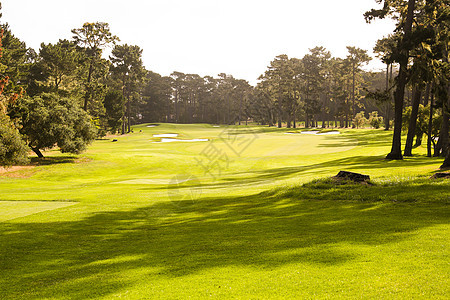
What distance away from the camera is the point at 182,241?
1005 cm

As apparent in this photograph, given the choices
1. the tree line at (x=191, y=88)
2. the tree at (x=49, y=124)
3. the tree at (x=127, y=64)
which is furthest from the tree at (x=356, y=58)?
the tree at (x=49, y=124)

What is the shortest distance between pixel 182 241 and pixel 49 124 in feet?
110

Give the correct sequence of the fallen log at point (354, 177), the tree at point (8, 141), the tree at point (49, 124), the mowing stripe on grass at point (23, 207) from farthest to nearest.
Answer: the tree at point (49, 124) → the tree at point (8, 141) → the fallen log at point (354, 177) → the mowing stripe on grass at point (23, 207)

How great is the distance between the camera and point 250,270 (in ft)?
22.6

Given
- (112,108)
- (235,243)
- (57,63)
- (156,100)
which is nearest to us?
(235,243)

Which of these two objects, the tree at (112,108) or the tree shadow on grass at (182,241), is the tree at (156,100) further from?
the tree shadow on grass at (182,241)

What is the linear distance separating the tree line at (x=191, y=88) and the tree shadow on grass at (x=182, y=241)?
193 inches

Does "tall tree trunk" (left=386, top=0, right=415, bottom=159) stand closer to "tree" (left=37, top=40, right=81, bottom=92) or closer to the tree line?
the tree line

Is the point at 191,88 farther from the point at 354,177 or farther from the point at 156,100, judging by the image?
the point at 354,177

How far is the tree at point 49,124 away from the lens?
36.8 meters

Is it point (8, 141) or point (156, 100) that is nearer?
point (8, 141)

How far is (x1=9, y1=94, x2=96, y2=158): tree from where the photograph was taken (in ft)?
121

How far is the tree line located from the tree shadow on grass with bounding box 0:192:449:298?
193 inches

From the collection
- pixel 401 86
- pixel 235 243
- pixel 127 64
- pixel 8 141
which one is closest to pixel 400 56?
pixel 401 86
